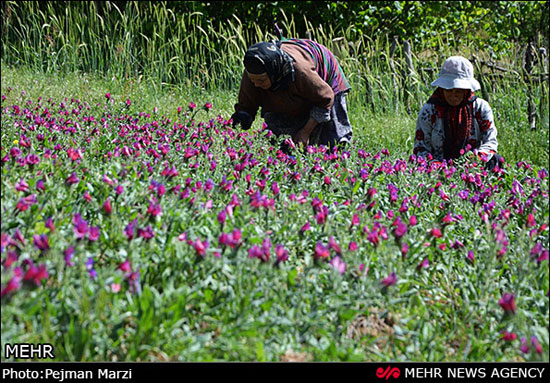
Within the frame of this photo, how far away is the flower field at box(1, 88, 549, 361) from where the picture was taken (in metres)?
1.84

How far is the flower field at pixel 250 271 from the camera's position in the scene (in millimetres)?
1836

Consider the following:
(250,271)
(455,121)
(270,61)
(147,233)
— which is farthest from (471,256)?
(455,121)

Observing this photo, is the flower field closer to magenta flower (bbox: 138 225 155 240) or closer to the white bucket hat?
magenta flower (bbox: 138 225 155 240)

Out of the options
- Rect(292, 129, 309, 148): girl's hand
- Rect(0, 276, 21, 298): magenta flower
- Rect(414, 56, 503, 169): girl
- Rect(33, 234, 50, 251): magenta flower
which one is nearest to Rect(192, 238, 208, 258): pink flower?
Rect(33, 234, 50, 251): magenta flower

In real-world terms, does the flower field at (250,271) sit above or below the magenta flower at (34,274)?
below

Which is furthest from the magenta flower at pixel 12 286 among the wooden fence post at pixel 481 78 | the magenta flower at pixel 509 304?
the wooden fence post at pixel 481 78

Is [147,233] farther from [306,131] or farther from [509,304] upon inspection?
[306,131]
